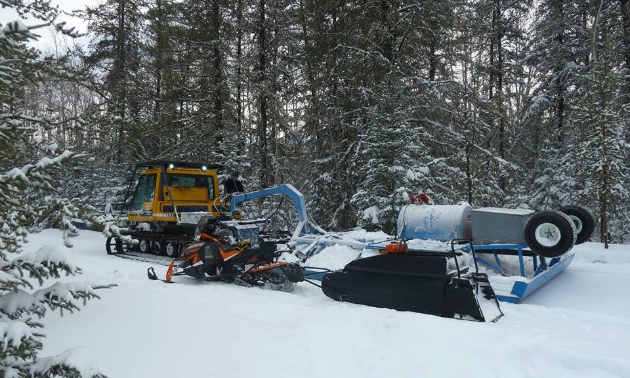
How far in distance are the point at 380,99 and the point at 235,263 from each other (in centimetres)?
689

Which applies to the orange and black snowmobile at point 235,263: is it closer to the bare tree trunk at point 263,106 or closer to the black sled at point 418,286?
the black sled at point 418,286

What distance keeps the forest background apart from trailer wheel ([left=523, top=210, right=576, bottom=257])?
5.23 meters

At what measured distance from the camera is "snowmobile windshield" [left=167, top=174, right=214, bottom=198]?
1169 cm

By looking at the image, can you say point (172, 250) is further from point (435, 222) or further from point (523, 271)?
point (523, 271)

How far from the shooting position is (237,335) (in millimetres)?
4551

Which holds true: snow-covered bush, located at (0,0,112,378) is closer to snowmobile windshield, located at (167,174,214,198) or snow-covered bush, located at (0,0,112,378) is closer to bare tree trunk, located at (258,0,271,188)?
snowmobile windshield, located at (167,174,214,198)

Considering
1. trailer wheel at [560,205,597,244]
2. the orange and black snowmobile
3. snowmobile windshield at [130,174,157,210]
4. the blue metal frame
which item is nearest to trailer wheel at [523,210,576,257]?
the blue metal frame

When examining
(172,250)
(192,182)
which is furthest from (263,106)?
(172,250)

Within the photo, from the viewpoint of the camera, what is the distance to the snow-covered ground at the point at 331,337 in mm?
3752

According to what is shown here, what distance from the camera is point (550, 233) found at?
20.6 ft

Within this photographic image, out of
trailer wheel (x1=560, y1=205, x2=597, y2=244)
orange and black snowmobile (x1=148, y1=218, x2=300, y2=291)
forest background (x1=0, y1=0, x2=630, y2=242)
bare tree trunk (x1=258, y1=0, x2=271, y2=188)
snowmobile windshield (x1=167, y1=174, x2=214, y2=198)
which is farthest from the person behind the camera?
bare tree trunk (x1=258, y1=0, x2=271, y2=188)

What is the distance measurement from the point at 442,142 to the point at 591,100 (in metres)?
4.62

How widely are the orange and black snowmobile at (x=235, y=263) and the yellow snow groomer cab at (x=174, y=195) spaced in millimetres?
3462

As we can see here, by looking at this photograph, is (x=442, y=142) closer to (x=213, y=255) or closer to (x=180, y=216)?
(x=180, y=216)
